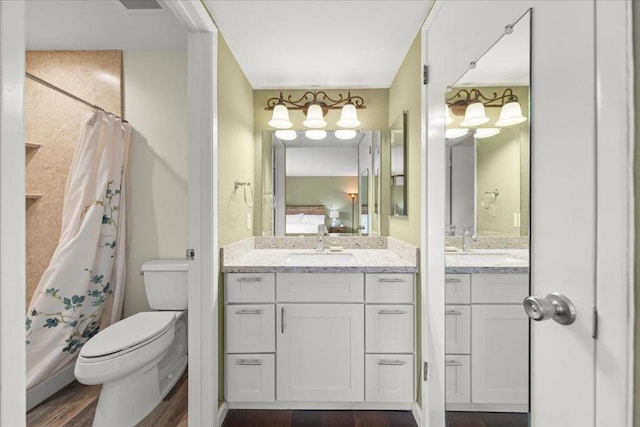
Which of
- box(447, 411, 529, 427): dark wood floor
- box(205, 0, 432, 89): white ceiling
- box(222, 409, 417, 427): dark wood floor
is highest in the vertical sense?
box(205, 0, 432, 89): white ceiling

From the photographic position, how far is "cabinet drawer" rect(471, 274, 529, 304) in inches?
38.2

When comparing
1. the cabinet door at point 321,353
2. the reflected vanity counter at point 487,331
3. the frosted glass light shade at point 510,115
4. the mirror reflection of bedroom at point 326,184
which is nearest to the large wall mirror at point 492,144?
the frosted glass light shade at point 510,115

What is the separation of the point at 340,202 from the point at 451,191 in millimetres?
1335

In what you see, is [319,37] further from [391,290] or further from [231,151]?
[391,290]

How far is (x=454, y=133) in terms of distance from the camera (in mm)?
1415

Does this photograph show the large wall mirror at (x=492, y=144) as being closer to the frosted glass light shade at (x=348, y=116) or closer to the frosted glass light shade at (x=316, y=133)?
the frosted glass light shade at (x=348, y=116)

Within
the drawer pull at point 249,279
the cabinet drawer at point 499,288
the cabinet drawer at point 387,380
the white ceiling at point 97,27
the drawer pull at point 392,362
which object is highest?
the white ceiling at point 97,27

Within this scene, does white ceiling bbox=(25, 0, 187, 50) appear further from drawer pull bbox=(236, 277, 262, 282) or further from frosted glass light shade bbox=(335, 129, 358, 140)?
drawer pull bbox=(236, 277, 262, 282)

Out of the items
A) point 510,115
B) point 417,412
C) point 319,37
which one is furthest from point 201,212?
point 417,412

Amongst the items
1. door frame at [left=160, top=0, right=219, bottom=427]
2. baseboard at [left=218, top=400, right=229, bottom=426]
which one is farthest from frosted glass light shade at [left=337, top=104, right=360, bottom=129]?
baseboard at [left=218, top=400, right=229, bottom=426]

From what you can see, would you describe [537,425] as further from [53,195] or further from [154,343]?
[53,195]

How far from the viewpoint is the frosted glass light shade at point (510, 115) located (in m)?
0.97

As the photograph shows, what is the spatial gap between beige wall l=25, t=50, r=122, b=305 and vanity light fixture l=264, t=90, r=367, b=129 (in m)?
1.16

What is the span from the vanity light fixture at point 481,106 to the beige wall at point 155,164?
6.37ft
